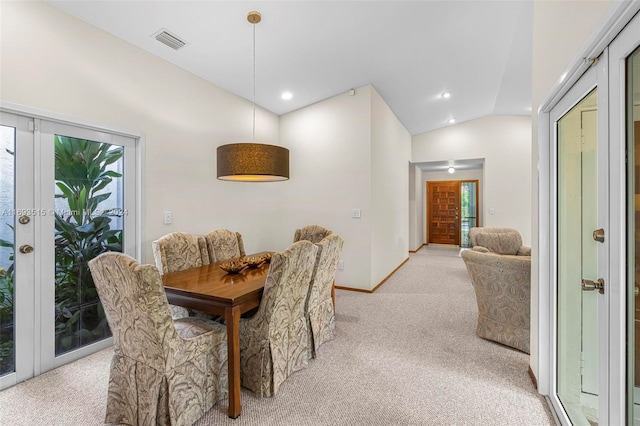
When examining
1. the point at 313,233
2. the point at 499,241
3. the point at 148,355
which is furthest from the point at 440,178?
the point at 148,355

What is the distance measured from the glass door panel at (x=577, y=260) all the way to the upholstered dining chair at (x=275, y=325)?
1503mm

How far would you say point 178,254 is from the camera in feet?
8.60

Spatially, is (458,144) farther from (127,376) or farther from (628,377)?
(127,376)

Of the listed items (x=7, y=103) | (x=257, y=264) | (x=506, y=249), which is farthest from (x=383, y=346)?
(x=7, y=103)

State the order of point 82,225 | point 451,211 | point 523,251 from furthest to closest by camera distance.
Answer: point 451,211, point 523,251, point 82,225

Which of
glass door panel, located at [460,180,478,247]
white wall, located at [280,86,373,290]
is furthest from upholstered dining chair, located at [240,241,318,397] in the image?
glass door panel, located at [460,180,478,247]

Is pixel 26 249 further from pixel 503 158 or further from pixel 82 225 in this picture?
pixel 503 158

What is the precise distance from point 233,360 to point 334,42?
10.0 ft

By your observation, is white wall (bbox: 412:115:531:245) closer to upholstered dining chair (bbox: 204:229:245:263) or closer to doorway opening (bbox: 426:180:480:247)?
doorway opening (bbox: 426:180:480:247)

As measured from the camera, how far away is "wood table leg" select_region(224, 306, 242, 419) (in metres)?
1.71

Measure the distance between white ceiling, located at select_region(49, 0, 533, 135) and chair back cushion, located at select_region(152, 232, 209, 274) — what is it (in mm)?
1875

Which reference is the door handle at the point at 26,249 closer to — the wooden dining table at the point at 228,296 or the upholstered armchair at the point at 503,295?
the wooden dining table at the point at 228,296

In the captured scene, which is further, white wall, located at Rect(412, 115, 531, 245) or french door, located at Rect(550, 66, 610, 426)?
white wall, located at Rect(412, 115, 531, 245)

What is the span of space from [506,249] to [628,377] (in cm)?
360
